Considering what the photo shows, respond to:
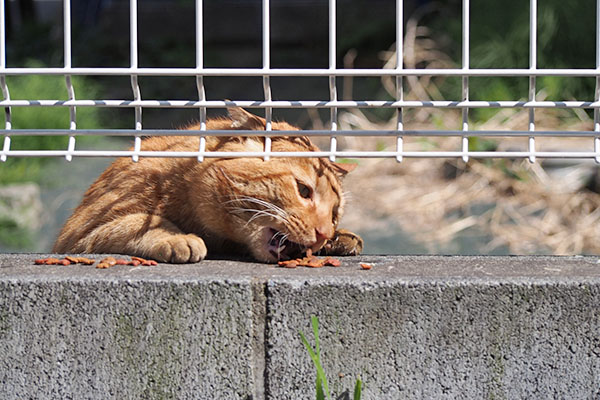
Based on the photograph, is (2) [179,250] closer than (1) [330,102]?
No

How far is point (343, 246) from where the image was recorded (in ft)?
8.82

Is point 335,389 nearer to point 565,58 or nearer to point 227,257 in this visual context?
point 227,257

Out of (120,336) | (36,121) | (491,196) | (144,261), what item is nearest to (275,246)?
(144,261)

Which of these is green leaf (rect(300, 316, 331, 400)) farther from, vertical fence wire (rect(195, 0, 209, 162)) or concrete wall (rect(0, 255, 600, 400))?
vertical fence wire (rect(195, 0, 209, 162))

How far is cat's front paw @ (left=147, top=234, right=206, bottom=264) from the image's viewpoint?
2.31 meters

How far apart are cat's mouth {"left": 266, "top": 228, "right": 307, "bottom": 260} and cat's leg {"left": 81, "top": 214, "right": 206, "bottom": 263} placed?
0.23 metres

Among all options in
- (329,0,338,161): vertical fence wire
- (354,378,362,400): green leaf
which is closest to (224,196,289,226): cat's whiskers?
(329,0,338,161): vertical fence wire

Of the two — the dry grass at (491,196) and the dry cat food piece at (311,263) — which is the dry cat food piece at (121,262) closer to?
the dry cat food piece at (311,263)

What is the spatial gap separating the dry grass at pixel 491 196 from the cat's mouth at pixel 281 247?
8.24ft

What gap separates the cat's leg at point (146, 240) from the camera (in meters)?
2.33

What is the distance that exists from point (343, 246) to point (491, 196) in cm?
319

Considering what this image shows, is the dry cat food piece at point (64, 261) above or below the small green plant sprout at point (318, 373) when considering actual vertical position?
above

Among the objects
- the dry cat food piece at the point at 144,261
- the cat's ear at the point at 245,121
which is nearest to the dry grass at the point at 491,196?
the cat's ear at the point at 245,121

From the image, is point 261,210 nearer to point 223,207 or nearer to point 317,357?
point 223,207
